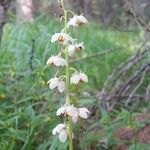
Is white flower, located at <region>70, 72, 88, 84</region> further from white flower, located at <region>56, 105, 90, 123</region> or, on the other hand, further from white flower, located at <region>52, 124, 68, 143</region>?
white flower, located at <region>52, 124, 68, 143</region>

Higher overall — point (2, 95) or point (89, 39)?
point (89, 39)

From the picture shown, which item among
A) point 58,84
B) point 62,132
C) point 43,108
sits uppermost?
point 43,108

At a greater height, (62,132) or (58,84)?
(58,84)

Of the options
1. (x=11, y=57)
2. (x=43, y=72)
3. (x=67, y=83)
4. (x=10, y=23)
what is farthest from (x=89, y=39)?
(x=67, y=83)

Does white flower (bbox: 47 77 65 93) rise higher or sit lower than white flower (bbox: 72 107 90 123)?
higher

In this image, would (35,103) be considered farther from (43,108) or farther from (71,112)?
(71,112)

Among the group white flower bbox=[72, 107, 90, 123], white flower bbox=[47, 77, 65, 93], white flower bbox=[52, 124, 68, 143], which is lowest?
white flower bbox=[52, 124, 68, 143]

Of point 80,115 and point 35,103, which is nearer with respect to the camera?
point 80,115

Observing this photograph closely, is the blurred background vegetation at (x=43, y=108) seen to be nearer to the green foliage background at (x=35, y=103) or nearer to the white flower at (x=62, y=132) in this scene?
the green foliage background at (x=35, y=103)

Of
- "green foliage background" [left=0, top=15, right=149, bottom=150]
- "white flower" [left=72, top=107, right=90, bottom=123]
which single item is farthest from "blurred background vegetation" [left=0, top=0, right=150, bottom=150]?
"white flower" [left=72, top=107, right=90, bottom=123]

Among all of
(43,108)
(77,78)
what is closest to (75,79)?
(77,78)

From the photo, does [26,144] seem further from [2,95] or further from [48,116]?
[2,95]
